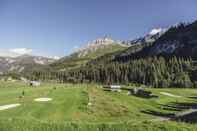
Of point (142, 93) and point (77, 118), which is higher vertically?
point (142, 93)

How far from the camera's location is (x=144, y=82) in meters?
165

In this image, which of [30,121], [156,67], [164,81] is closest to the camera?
[30,121]

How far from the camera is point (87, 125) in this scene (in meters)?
14.1

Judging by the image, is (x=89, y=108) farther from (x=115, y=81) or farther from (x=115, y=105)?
(x=115, y=81)

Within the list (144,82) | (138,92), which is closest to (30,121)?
(138,92)

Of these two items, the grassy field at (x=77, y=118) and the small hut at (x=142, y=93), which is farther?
the small hut at (x=142, y=93)

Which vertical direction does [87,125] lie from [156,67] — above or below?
below

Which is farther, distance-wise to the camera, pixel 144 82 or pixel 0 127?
pixel 144 82

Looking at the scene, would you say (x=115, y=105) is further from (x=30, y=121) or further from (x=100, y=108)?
(x=30, y=121)

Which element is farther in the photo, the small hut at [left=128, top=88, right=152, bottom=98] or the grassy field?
the small hut at [left=128, top=88, right=152, bottom=98]

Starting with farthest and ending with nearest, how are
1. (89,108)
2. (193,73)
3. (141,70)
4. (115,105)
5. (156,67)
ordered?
(141,70) < (156,67) < (193,73) < (115,105) < (89,108)

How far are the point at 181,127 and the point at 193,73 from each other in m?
155

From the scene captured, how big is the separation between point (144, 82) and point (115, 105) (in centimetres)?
12079

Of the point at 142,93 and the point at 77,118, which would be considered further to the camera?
the point at 142,93
